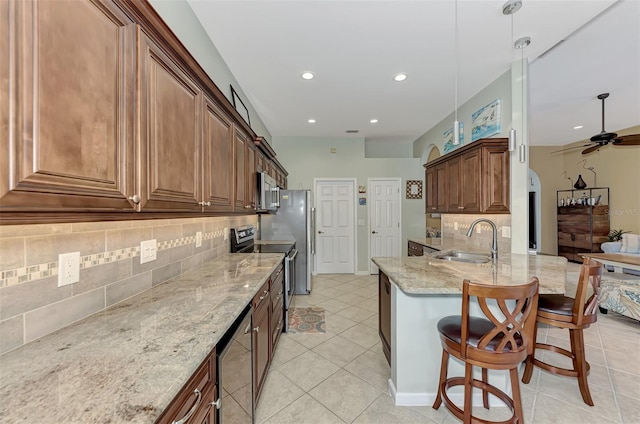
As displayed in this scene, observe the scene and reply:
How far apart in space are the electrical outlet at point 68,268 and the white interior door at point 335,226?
180 inches

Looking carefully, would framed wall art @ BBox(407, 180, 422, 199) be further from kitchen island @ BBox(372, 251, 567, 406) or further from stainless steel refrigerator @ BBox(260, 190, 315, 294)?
kitchen island @ BBox(372, 251, 567, 406)

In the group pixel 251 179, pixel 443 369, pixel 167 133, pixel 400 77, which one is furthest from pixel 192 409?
pixel 400 77

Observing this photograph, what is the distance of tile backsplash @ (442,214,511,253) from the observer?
297 cm

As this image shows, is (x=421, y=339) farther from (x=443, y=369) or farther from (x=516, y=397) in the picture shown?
(x=516, y=397)

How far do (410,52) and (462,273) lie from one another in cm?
216

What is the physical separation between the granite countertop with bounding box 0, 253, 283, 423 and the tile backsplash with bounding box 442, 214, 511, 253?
2.95 metres

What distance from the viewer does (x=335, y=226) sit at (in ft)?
18.4

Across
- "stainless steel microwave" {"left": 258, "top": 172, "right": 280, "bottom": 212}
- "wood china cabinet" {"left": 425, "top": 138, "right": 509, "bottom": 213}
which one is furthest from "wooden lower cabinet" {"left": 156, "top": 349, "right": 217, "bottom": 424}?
"wood china cabinet" {"left": 425, "top": 138, "right": 509, "bottom": 213}

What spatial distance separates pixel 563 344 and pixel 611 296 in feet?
4.02

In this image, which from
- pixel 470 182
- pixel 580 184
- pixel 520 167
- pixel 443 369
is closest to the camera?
pixel 443 369

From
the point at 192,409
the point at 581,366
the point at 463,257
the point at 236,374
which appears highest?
the point at 463,257

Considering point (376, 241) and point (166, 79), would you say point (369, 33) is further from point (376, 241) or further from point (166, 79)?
point (376, 241)

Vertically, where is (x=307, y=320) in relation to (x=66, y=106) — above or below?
below

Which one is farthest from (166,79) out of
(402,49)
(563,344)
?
(563,344)
